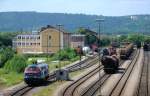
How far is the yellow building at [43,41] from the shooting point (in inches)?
6021

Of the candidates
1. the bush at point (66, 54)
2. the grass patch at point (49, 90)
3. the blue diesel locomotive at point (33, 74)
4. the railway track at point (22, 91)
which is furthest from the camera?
the bush at point (66, 54)

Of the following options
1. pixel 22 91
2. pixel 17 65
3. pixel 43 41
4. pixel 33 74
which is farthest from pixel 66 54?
pixel 22 91

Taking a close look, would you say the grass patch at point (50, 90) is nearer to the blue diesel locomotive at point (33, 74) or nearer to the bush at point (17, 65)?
the blue diesel locomotive at point (33, 74)

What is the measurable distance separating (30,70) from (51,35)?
10534 centimetres

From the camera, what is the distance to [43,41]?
514 ft

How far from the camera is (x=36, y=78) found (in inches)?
1948

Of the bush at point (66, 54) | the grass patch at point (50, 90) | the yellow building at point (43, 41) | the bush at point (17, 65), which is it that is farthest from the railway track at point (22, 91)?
the yellow building at point (43, 41)

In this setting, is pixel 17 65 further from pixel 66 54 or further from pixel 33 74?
pixel 66 54

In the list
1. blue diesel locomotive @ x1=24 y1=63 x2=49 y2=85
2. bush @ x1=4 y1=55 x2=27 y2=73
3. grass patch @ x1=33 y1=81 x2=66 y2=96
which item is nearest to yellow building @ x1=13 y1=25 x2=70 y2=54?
bush @ x1=4 y1=55 x2=27 y2=73

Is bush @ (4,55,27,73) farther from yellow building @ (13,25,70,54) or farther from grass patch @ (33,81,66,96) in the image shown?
yellow building @ (13,25,70,54)

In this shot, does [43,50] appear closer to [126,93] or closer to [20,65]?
[20,65]

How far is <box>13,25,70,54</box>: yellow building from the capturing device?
153 m

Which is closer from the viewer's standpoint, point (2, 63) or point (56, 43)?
point (2, 63)

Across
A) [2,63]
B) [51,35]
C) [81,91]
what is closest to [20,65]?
[2,63]
